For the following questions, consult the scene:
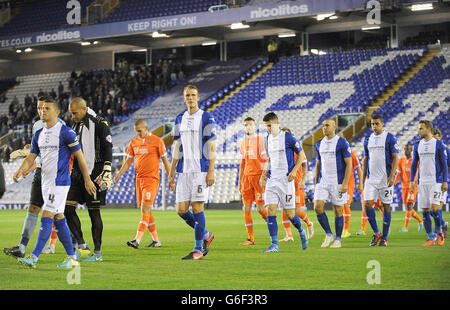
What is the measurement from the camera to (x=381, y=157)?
11.8 metres

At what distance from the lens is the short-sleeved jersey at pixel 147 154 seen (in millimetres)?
12180

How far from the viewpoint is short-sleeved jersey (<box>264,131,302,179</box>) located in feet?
35.3

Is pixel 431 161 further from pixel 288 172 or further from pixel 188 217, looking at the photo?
pixel 188 217

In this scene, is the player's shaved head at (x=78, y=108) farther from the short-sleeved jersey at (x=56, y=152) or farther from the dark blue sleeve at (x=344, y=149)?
the dark blue sleeve at (x=344, y=149)

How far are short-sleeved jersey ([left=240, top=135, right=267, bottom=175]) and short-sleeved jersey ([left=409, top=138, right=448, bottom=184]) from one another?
257 centimetres

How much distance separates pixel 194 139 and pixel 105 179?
1.28m

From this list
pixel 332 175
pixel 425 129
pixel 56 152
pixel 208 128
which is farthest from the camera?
pixel 425 129

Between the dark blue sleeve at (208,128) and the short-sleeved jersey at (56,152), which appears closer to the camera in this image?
the short-sleeved jersey at (56,152)

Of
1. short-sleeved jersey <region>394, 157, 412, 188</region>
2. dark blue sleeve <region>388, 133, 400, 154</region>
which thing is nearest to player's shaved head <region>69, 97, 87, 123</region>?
dark blue sleeve <region>388, 133, 400, 154</region>

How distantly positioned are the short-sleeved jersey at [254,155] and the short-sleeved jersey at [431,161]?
2.57 m

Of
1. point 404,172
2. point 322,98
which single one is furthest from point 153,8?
point 404,172

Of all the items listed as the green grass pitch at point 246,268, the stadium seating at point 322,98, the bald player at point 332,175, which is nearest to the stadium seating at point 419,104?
the stadium seating at point 322,98
